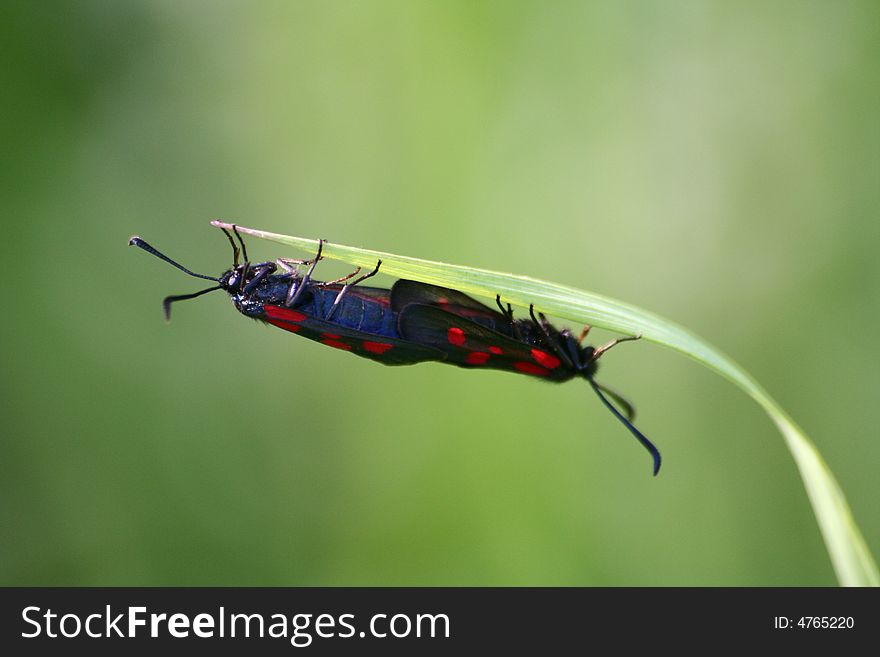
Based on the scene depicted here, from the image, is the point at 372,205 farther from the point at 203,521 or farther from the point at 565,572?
the point at 565,572

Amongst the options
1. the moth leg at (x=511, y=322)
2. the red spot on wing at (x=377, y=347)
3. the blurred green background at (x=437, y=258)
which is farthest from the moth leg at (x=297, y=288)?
the blurred green background at (x=437, y=258)

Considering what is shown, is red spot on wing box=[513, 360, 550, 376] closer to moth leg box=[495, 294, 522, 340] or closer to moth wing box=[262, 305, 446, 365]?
moth leg box=[495, 294, 522, 340]

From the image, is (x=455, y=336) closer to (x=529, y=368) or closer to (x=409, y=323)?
(x=409, y=323)

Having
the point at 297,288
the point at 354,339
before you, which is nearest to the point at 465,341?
the point at 354,339

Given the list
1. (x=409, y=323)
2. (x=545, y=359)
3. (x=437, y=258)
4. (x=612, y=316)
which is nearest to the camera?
(x=612, y=316)

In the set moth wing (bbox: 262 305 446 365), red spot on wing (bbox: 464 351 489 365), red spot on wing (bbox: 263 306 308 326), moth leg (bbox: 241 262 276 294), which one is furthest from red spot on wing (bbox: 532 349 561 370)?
moth leg (bbox: 241 262 276 294)

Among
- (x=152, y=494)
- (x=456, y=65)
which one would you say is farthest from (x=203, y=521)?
(x=456, y=65)
